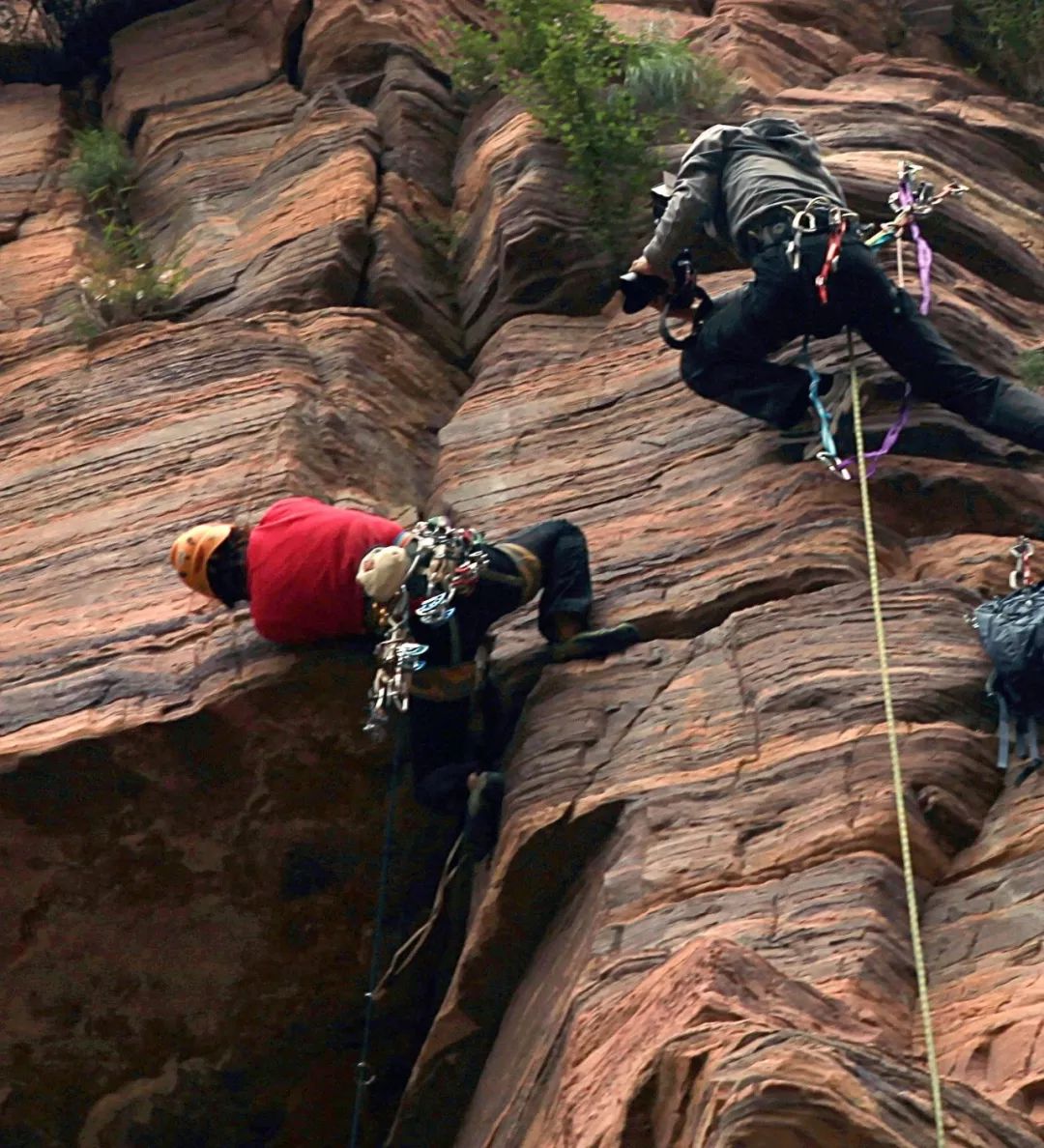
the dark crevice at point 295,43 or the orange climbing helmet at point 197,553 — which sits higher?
Answer: the dark crevice at point 295,43

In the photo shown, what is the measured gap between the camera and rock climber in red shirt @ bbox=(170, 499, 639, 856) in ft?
27.8

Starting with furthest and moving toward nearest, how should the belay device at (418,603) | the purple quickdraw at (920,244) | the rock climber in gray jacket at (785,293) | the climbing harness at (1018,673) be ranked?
the purple quickdraw at (920,244) < the rock climber in gray jacket at (785,293) < the belay device at (418,603) < the climbing harness at (1018,673)

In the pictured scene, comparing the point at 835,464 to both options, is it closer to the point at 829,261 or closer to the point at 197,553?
the point at 829,261

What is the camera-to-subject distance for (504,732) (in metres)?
8.88

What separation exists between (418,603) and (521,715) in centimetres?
73

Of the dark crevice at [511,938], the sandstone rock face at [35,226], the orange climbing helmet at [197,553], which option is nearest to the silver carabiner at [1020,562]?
the dark crevice at [511,938]

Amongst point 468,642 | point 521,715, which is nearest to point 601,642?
point 521,715

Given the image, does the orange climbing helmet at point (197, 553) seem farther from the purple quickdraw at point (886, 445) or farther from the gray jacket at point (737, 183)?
the purple quickdraw at point (886, 445)

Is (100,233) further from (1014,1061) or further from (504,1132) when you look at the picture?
(1014,1061)

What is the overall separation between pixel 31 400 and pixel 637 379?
10.8 ft

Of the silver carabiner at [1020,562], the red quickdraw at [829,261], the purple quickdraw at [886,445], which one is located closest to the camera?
the silver carabiner at [1020,562]

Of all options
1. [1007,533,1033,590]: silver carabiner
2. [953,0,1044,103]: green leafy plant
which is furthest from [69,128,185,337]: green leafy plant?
[953,0,1044,103]: green leafy plant

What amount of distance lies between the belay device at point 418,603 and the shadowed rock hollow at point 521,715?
14.8 inches

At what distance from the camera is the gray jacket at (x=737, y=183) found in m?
9.45
